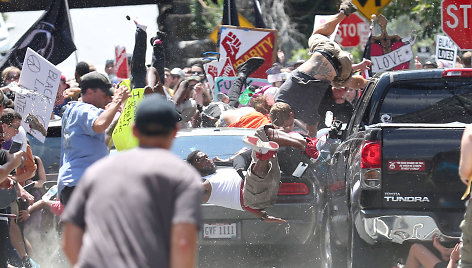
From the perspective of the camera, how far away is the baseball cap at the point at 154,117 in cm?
450

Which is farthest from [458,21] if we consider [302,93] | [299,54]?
[299,54]

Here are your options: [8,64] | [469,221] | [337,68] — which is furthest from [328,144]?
[8,64]

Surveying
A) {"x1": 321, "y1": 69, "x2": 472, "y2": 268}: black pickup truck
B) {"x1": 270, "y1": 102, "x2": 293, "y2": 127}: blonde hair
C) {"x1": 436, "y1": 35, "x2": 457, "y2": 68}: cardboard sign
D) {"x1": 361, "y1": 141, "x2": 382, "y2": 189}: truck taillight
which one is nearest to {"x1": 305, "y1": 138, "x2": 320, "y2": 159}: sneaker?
{"x1": 270, "y1": 102, "x2": 293, "y2": 127}: blonde hair

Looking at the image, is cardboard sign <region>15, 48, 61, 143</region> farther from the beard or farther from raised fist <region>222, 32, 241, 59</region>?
raised fist <region>222, 32, 241, 59</region>

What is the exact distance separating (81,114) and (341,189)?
7.82 feet

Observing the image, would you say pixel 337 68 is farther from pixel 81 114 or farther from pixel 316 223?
pixel 81 114

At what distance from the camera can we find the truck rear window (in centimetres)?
855

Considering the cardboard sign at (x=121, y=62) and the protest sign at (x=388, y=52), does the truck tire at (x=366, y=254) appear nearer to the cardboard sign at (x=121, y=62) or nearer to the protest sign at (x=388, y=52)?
the protest sign at (x=388, y=52)

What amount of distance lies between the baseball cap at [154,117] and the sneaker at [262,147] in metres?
4.53

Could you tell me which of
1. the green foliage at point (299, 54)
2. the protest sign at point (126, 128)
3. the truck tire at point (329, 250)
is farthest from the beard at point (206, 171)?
the green foliage at point (299, 54)

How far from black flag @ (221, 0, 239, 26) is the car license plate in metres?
10.4

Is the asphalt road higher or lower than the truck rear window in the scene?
lower

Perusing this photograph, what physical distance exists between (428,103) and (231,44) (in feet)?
28.5

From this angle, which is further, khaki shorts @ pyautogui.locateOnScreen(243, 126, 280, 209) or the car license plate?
the car license plate
